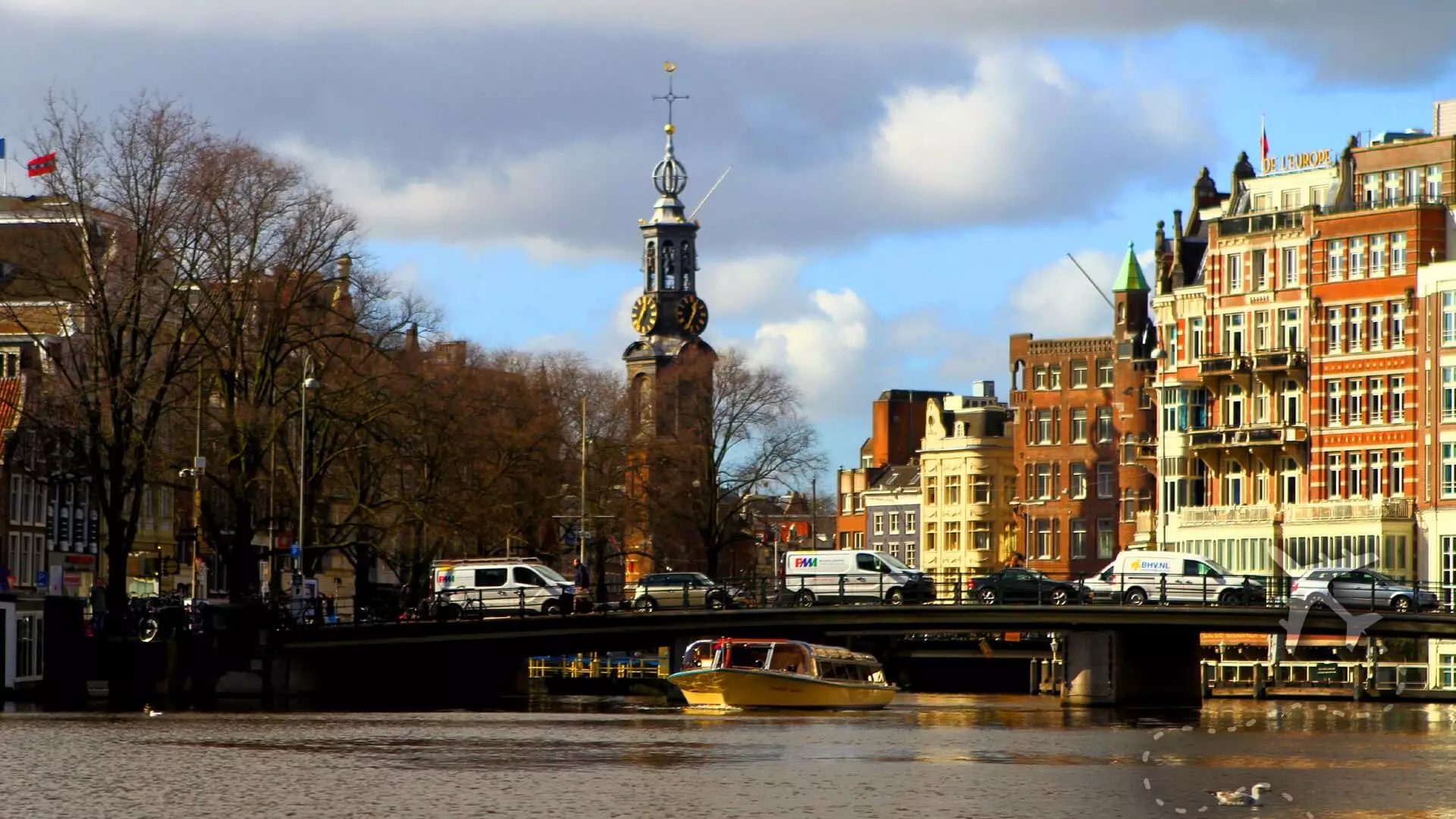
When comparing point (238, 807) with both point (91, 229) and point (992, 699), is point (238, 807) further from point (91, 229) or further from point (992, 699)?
point (992, 699)

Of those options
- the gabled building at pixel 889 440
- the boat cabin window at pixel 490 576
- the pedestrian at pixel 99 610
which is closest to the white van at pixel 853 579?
the boat cabin window at pixel 490 576

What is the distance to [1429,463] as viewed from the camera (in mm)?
112375

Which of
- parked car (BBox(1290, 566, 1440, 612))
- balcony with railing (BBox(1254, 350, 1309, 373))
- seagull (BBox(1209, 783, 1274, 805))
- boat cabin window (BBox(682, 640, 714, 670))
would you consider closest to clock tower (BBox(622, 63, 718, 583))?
boat cabin window (BBox(682, 640, 714, 670))

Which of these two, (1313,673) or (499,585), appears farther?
(1313,673)

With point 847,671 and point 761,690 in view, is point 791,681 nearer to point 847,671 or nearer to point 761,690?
point 761,690

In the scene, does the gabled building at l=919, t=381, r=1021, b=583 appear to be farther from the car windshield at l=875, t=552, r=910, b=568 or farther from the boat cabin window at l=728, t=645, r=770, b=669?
the car windshield at l=875, t=552, r=910, b=568

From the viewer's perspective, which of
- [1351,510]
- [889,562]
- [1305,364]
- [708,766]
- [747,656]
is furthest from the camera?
[1305,364]

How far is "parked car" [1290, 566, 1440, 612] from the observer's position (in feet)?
281

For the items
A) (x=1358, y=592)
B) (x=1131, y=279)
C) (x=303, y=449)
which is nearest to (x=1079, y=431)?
(x=1131, y=279)

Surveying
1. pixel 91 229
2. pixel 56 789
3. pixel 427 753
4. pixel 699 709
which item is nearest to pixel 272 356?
pixel 91 229

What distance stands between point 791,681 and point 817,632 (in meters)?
4.14

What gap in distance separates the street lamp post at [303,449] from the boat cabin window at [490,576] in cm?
595

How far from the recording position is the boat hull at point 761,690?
291 ft

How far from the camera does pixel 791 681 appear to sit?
8938cm
